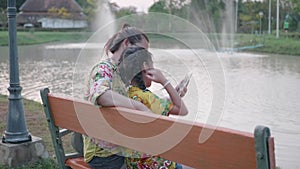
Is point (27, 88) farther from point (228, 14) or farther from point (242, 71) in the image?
point (228, 14)

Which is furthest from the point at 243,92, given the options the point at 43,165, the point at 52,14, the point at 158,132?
the point at 52,14

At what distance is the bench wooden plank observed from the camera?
207 cm

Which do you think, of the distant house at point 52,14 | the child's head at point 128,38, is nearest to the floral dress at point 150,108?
the child's head at point 128,38

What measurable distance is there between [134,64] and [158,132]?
469 millimetres

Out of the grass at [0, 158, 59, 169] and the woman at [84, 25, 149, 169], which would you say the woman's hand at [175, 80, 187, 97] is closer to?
the woman at [84, 25, 149, 169]

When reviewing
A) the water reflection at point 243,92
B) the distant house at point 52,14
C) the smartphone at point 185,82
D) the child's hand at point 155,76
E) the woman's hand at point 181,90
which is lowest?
the water reflection at point 243,92

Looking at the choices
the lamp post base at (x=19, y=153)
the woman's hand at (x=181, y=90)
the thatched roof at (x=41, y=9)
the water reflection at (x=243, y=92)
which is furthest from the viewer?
the thatched roof at (x=41, y=9)

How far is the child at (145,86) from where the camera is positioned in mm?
2740

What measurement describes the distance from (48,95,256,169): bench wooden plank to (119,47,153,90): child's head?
0.76 feet

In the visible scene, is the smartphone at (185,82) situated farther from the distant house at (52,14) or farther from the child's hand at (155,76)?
the distant house at (52,14)

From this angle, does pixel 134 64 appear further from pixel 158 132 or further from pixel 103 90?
pixel 158 132

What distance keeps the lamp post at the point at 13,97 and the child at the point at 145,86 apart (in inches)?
65.5

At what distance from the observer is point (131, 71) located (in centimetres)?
279

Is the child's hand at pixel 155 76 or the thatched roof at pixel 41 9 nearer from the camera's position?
the child's hand at pixel 155 76
